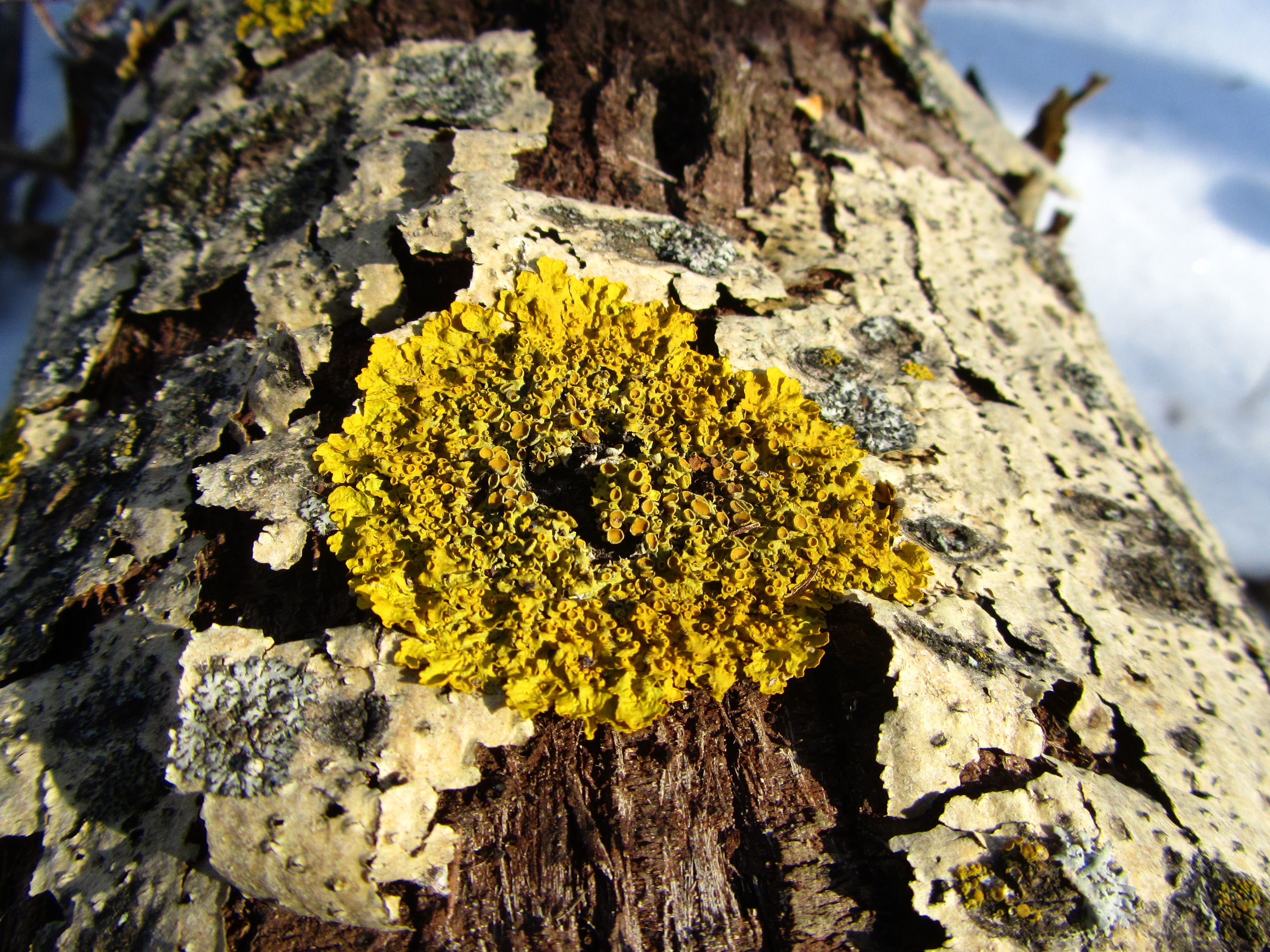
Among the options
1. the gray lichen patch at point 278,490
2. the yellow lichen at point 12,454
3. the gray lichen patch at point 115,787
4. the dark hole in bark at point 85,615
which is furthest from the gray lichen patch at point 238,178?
the gray lichen patch at point 115,787

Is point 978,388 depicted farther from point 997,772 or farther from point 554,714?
point 554,714

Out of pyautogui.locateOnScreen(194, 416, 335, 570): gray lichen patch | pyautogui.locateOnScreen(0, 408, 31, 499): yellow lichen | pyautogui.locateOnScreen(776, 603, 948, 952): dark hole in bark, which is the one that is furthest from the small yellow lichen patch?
pyautogui.locateOnScreen(0, 408, 31, 499): yellow lichen

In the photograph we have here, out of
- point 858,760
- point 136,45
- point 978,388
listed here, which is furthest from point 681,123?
point 136,45

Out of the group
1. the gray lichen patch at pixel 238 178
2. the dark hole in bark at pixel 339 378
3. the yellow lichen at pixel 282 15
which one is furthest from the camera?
the yellow lichen at pixel 282 15

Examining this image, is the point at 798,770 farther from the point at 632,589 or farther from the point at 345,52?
the point at 345,52

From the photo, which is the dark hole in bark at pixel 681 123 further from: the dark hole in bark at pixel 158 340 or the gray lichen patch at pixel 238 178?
the dark hole in bark at pixel 158 340

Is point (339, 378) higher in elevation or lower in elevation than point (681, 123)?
lower

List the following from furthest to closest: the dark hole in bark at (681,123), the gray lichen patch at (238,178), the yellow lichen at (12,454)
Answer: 1. the dark hole in bark at (681,123)
2. the gray lichen patch at (238,178)
3. the yellow lichen at (12,454)

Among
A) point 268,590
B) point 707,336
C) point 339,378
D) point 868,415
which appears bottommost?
point 268,590
